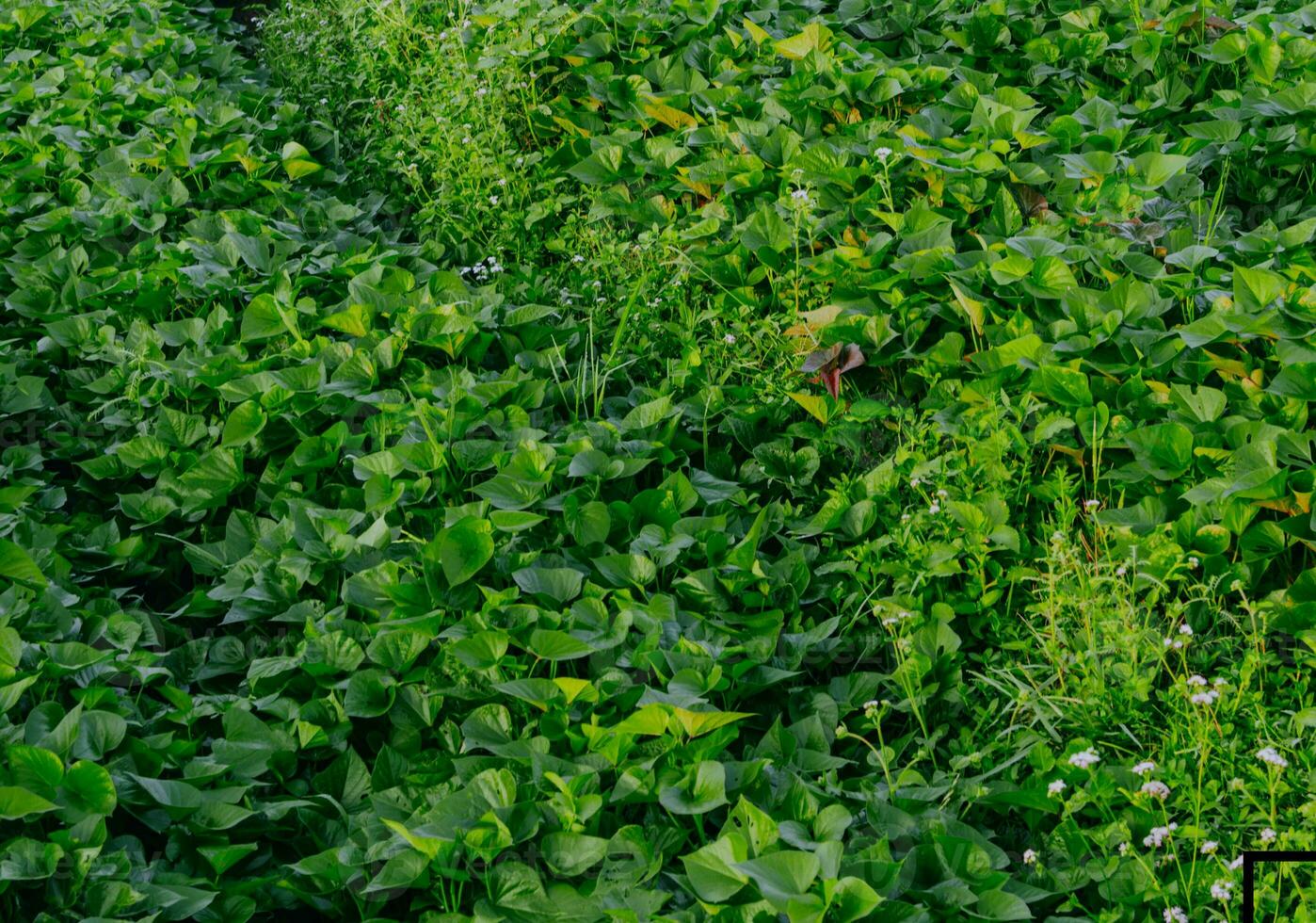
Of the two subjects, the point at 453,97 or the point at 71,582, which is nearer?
the point at 71,582

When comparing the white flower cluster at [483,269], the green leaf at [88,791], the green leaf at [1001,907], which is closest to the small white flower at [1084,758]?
the green leaf at [1001,907]

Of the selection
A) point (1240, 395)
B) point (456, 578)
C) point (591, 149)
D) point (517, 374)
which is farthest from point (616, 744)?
point (591, 149)

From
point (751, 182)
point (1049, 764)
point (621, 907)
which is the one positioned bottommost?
point (1049, 764)

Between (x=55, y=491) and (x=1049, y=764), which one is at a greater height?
(x=55, y=491)

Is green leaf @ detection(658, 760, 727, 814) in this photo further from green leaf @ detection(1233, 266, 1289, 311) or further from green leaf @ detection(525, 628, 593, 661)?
green leaf @ detection(1233, 266, 1289, 311)

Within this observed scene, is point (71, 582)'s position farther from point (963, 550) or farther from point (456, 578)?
point (963, 550)

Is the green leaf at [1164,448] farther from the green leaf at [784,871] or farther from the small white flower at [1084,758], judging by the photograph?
the green leaf at [784,871]

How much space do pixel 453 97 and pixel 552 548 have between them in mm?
2058

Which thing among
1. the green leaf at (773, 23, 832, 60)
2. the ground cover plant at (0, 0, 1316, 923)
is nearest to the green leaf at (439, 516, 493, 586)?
the ground cover plant at (0, 0, 1316, 923)

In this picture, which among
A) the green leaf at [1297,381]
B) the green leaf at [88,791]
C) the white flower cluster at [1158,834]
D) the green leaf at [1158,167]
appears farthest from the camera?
the green leaf at [1158,167]

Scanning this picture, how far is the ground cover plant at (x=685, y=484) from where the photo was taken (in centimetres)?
188

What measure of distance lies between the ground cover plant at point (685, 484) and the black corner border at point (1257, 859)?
27 mm

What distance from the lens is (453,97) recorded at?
13.1 feet

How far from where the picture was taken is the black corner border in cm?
167
